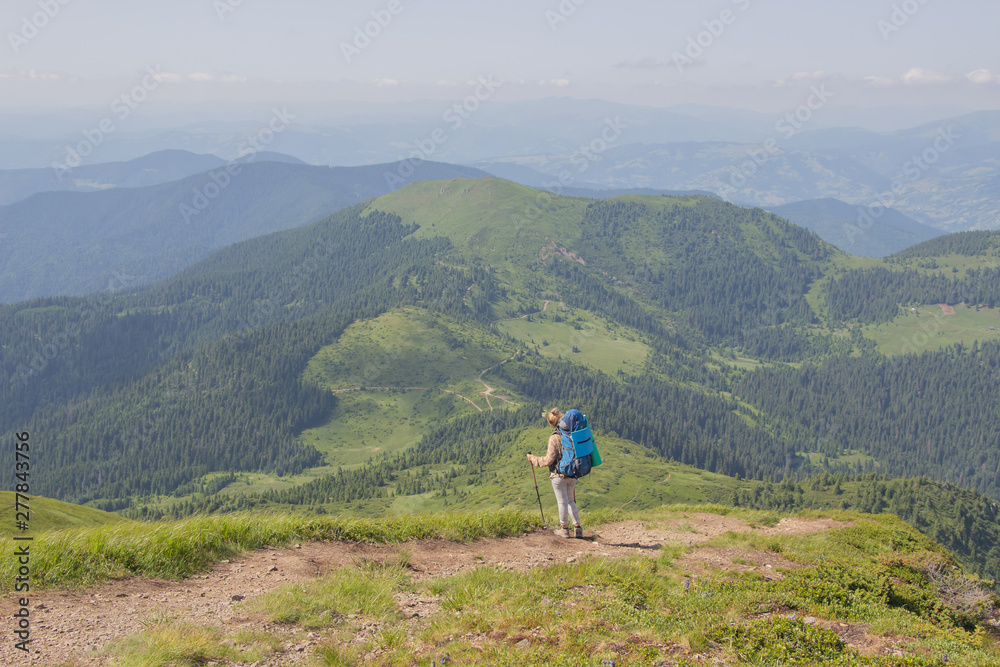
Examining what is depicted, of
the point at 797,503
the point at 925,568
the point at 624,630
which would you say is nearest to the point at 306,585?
the point at 624,630

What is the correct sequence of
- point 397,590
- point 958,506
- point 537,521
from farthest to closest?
point 958,506 < point 537,521 < point 397,590

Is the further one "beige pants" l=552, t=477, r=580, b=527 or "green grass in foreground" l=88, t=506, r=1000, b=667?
"beige pants" l=552, t=477, r=580, b=527

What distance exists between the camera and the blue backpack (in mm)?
20891

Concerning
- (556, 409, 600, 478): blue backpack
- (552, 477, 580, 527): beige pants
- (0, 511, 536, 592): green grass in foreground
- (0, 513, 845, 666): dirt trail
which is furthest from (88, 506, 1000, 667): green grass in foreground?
(556, 409, 600, 478): blue backpack

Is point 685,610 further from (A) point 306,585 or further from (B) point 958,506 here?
(B) point 958,506

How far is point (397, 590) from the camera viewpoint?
16344mm

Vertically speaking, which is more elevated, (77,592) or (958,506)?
(77,592)

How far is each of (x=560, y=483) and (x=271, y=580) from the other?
32.1 feet

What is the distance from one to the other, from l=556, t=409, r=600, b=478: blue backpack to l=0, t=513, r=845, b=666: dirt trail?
2.75 metres

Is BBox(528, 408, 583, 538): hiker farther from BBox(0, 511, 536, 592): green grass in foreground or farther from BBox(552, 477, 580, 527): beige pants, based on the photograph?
BBox(0, 511, 536, 592): green grass in foreground

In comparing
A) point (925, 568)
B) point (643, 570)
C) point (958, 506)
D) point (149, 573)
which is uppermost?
point (149, 573)

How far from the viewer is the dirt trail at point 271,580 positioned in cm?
1254

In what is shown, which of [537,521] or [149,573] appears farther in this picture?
[537,521]

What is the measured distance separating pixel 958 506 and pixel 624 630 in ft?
436
